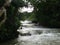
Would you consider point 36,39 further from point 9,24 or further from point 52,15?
point 52,15

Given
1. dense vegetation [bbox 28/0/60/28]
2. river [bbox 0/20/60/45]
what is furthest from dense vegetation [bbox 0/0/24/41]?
dense vegetation [bbox 28/0/60/28]

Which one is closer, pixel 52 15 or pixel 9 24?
pixel 9 24

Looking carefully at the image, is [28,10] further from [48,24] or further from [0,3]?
[0,3]

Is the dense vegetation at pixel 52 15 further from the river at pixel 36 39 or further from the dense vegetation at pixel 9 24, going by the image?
the dense vegetation at pixel 9 24

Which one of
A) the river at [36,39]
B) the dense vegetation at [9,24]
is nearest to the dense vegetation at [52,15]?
the river at [36,39]

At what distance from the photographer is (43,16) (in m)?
26.8

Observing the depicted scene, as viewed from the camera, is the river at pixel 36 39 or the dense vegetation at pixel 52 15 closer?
the river at pixel 36 39

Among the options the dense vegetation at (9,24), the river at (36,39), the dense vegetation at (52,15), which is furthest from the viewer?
the dense vegetation at (52,15)

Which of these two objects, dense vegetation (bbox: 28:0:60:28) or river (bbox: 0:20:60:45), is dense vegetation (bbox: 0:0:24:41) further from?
dense vegetation (bbox: 28:0:60:28)

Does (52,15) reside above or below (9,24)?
below

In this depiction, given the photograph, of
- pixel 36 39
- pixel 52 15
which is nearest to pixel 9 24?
pixel 36 39

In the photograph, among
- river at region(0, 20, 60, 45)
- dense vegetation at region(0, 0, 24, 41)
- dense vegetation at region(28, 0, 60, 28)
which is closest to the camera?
river at region(0, 20, 60, 45)

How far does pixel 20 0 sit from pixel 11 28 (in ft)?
10.3

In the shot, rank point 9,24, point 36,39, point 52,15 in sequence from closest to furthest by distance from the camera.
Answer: point 9,24, point 36,39, point 52,15
